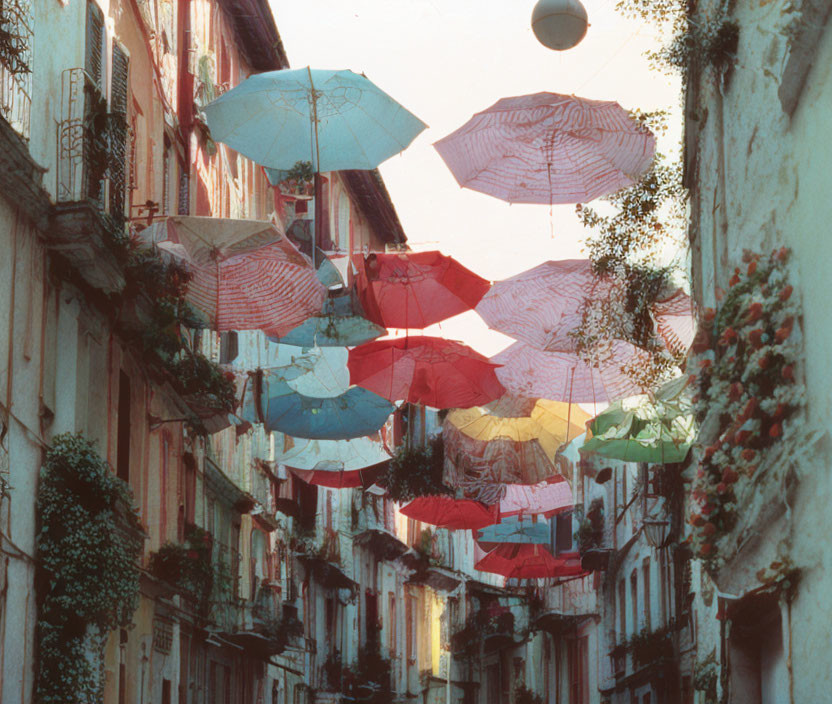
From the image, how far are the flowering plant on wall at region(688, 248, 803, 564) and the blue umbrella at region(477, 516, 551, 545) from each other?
21.6 metres

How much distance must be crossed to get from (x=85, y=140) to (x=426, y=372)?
608 centimetres

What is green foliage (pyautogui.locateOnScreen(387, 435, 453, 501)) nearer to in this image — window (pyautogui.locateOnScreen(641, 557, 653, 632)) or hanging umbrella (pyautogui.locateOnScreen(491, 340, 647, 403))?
hanging umbrella (pyautogui.locateOnScreen(491, 340, 647, 403))

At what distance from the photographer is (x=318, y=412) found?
72.8 feet

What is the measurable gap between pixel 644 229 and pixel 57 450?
690 centimetres

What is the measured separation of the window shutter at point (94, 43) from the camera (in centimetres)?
1700

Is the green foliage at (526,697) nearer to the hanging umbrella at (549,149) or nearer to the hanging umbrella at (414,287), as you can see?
the hanging umbrella at (414,287)

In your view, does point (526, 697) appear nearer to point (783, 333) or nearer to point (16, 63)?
point (16, 63)

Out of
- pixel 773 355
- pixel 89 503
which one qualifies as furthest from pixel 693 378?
pixel 89 503

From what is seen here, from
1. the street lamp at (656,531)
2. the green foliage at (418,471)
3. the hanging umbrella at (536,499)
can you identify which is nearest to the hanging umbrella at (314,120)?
the street lamp at (656,531)

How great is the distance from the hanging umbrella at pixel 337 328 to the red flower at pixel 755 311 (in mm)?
8580

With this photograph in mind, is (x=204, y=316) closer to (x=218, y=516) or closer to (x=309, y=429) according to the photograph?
(x=309, y=429)

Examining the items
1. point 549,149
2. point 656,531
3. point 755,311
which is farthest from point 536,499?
point 755,311

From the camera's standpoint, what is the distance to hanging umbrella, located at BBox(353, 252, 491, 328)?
17516mm

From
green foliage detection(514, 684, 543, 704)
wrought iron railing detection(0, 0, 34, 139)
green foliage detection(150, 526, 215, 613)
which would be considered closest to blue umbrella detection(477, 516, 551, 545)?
green foliage detection(150, 526, 215, 613)
